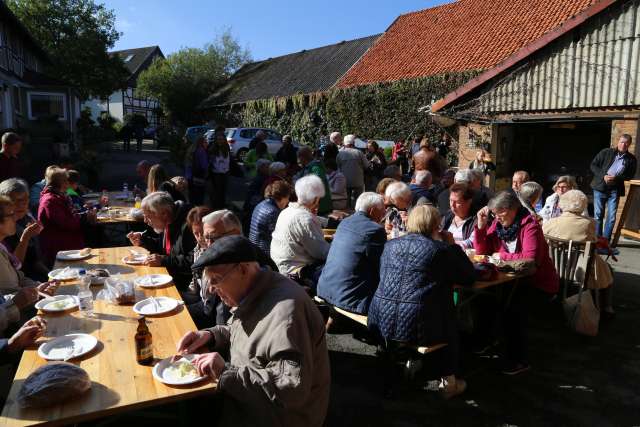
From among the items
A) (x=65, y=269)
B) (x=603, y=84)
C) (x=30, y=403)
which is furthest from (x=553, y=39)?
(x=30, y=403)

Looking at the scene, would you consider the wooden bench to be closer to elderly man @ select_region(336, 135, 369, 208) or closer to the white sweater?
the white sweater

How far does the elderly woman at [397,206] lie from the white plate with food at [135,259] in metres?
2.63

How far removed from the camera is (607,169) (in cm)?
845

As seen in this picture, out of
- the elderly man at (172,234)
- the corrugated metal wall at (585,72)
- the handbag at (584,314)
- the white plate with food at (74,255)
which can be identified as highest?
the corrugated metal wall at (585,72)

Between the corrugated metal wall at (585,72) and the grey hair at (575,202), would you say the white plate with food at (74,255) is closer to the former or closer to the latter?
the grey hair at (575,202)

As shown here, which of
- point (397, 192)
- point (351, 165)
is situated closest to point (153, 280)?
point (397, 192)

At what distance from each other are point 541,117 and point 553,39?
1600 mm

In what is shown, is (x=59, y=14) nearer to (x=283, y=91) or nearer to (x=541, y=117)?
(x=283, y=91)

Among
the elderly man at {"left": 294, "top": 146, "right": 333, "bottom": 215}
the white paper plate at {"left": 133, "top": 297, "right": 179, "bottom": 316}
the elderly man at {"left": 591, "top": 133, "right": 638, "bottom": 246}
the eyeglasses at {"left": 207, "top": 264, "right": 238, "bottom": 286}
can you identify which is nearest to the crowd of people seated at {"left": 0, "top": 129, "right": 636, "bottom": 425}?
the eyeglasses at {"left": 207, "top": 264, "right": 238, "bottom": 286}

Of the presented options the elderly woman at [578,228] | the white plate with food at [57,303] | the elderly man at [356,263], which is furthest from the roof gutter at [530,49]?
the white plate with food at [57,303]

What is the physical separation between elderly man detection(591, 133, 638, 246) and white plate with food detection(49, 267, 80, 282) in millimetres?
8076

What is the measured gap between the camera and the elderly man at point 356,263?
4.09 m

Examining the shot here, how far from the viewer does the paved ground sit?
3592 millimetres

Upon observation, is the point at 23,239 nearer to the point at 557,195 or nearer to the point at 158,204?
the point at 158,204
